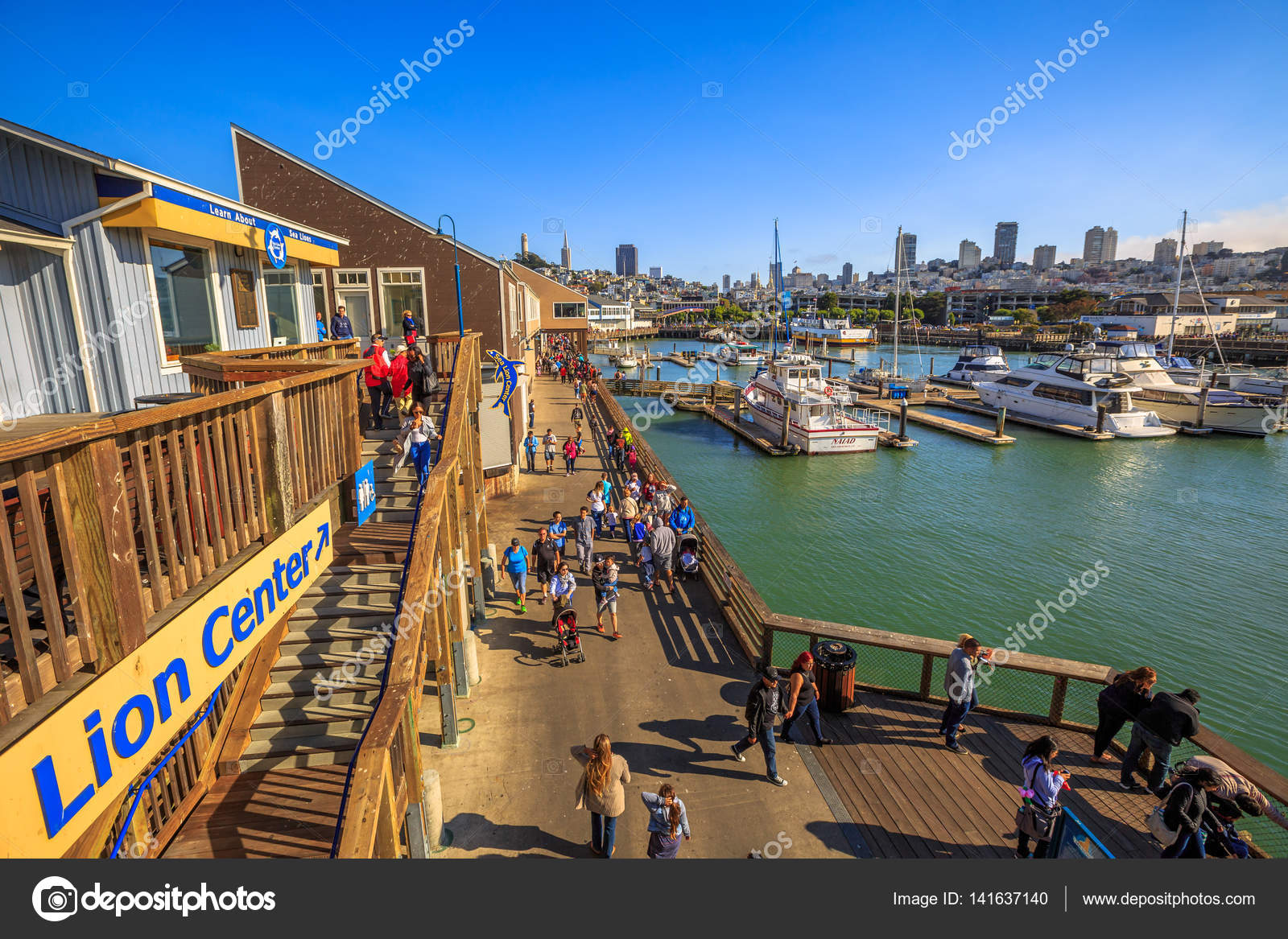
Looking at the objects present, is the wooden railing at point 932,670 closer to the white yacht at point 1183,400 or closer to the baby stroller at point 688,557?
the baby stroller at point 688,557

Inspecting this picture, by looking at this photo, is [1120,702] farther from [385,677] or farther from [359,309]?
[359,309]

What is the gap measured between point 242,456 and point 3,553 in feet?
7.12

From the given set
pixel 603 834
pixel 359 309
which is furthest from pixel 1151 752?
pixel 359 309

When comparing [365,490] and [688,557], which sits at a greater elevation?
[365,490]

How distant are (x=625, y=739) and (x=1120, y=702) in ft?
19.3

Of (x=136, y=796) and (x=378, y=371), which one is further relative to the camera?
(x=378, y=371)

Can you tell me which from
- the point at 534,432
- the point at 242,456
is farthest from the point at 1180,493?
the point at 242,456

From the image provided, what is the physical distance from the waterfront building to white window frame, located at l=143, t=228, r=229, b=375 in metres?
0.02

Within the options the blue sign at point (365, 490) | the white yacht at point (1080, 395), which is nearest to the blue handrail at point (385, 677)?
the blue sign at point (365, 490)

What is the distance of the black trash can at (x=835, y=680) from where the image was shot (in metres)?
8.34

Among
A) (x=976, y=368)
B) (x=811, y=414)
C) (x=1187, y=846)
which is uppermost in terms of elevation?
(x=976, y=368)

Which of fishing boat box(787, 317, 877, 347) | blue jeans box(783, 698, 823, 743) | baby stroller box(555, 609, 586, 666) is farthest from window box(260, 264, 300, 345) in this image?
fishing boat box(787, 317, 877, 347)

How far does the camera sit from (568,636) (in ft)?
31.2

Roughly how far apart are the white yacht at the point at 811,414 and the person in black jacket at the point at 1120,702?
86.1 feet
